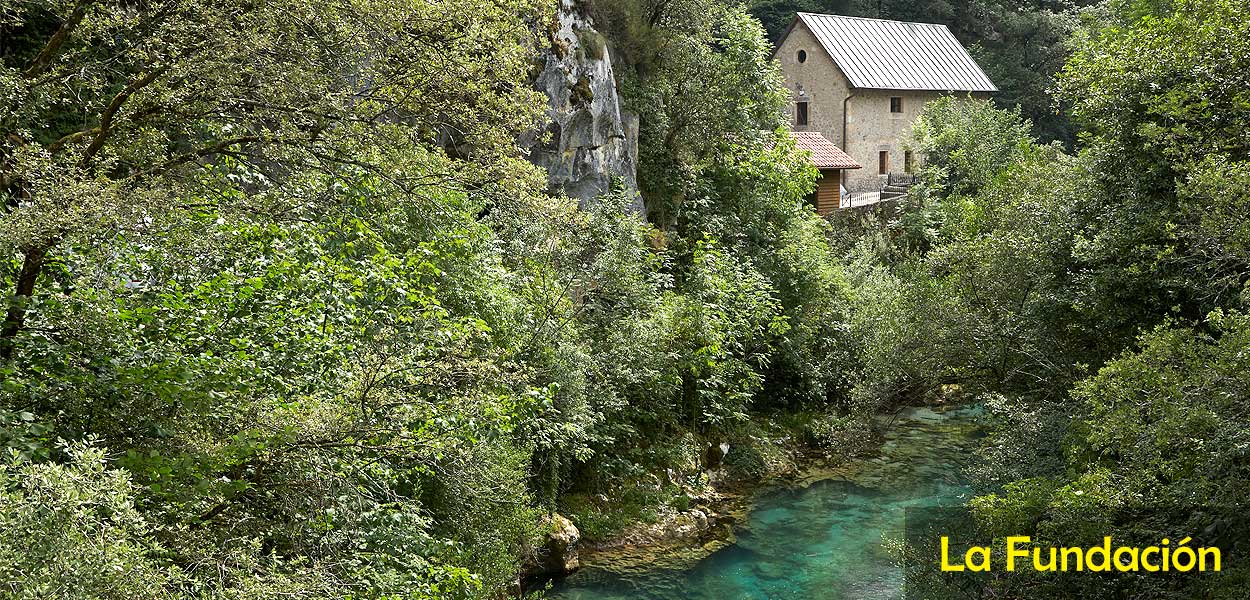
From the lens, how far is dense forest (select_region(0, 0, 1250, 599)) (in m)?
8.21

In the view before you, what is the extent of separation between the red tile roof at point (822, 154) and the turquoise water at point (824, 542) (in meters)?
15.3

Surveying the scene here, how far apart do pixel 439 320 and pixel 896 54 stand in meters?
41.3

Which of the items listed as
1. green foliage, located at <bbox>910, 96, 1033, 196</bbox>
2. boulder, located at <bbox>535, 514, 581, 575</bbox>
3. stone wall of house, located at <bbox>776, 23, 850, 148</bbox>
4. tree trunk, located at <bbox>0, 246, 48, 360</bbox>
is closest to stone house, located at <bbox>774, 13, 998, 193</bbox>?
stone wall of house, located at <bbox>776, 23, 850, 148</bbox>

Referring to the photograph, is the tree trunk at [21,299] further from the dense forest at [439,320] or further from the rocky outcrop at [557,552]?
the rocky outcrop at [557,552]

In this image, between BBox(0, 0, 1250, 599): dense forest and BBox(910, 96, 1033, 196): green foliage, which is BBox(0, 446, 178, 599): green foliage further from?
BBox(910, 96, 1033, 196): green foliage

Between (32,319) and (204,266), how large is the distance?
1.44 meters

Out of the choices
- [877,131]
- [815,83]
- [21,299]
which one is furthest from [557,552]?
[877,131]

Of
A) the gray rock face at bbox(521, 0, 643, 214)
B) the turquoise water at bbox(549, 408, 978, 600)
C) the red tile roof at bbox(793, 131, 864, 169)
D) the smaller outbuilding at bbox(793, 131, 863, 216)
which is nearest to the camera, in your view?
the turquoise water at bbox(549, 408, 978, 600)

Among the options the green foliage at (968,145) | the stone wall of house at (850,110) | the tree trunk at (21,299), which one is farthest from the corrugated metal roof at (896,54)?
the tree trunk at (21,299)

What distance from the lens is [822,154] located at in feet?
126

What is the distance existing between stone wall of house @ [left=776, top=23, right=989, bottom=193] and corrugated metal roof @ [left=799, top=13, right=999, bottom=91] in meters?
0.48

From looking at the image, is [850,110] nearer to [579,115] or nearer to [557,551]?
[579,115]

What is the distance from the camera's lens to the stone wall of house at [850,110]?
45.5 meters

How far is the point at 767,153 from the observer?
27156 millimetres
